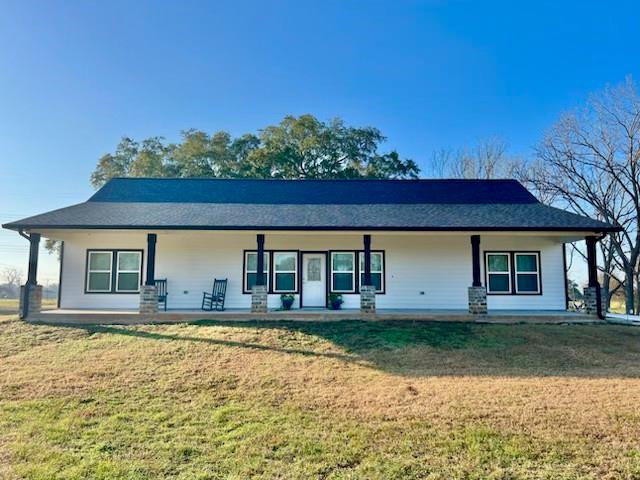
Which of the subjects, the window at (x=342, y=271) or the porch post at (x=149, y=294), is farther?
the window at (x=342, y=271)

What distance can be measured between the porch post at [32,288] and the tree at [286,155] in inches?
539

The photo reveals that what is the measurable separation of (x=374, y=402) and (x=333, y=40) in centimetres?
1191

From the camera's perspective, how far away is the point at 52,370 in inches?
284

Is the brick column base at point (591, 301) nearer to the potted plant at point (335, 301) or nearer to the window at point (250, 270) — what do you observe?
the potted plant at point (335, 301)

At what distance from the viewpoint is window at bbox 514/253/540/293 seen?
508 inches

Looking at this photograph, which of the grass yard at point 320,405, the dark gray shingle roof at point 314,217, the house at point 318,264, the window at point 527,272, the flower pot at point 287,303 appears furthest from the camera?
the window at point 527,272

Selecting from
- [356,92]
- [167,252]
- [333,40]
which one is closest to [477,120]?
[356,92]

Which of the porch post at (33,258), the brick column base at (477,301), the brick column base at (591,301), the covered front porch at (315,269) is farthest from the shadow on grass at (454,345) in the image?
the covered front porch at (315,269)

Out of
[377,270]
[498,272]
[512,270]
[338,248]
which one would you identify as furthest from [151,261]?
[512,270]

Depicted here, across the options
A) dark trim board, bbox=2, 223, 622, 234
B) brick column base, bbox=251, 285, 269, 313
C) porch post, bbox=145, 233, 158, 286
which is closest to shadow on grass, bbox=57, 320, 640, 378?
brick column base, bbox=251, 285, 269, 313

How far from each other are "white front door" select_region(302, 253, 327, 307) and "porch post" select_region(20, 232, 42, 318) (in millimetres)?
7163

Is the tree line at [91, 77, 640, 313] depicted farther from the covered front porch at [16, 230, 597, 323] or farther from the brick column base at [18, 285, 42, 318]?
the brick column base at [18, 285, 42, 318]

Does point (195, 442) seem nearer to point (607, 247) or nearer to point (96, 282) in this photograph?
point (96, 282)

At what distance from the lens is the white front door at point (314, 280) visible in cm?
1298
